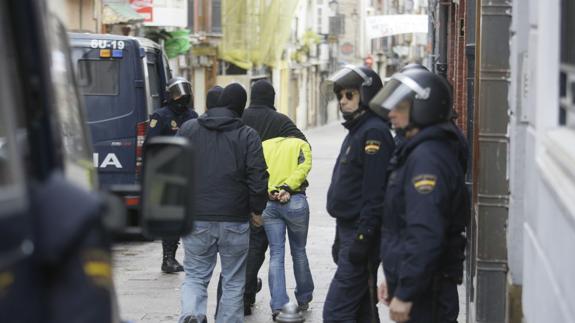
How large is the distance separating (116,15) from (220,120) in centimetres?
2151

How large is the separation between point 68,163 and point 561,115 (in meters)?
2.50

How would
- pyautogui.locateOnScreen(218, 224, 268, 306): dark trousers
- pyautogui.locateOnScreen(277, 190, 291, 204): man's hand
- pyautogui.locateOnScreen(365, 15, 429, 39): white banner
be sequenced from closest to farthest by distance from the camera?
pyautogui.locateOnScreen(277, 190, 291, 204): man's hand < pyautogui.locateOnScreen(218, 224, 268, 306): dark trousers < pyautogui.locateOnScreen(365, 15, 429, 39): white banner

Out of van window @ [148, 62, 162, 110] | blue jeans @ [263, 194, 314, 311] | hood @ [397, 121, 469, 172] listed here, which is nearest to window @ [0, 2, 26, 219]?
hood @ [397, 121, 469, 172]

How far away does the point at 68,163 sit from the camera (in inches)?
156

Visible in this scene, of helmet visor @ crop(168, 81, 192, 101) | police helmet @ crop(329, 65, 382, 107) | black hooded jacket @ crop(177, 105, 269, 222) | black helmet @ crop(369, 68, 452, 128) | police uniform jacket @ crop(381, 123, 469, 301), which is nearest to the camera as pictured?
police uniform jacket @ crop(381, 123, 469, 301)

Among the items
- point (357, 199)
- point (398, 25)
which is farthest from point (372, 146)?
point (398, 25)

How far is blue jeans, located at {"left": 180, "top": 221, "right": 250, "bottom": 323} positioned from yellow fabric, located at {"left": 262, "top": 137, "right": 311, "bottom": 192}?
1092 millimetres

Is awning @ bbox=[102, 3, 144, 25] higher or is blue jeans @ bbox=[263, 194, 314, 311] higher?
awning @ bbox=[102, 3, 144, 25]

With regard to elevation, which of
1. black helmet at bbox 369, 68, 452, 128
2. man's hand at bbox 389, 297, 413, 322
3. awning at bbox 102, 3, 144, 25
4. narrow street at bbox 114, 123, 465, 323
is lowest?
narrow street at bbox 114, 123, 465, 323

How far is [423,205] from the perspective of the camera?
624 cm

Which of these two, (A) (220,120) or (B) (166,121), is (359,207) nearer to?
(A) (220,120)

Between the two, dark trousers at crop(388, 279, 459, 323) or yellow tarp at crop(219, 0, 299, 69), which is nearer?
dark trousers at crop(388, 279, 459, 323)

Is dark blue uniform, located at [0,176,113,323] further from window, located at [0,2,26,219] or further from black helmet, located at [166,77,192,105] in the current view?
black helmet, located at [166,77,192,105]

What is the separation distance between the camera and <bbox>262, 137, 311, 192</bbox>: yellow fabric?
10188mm
